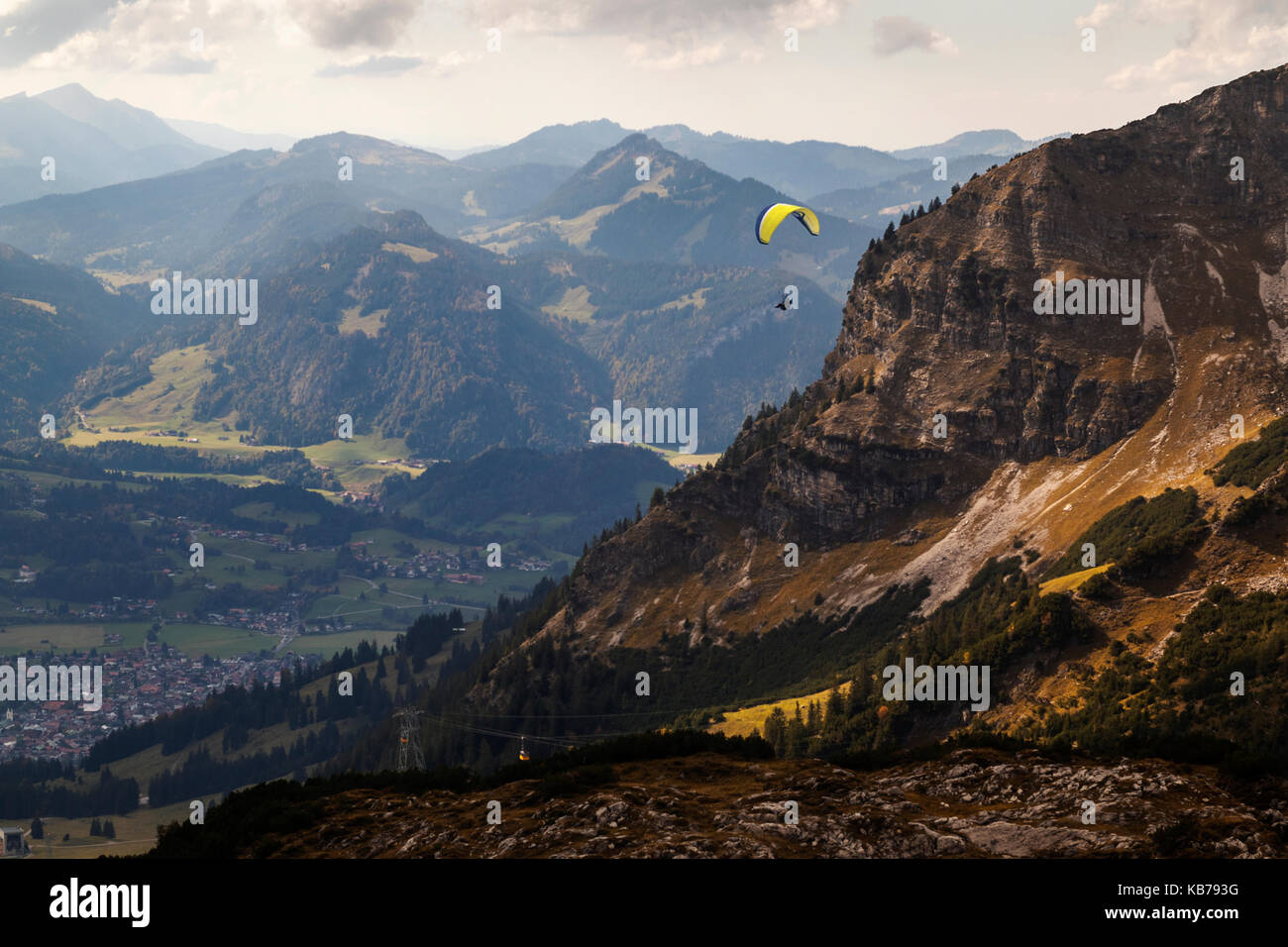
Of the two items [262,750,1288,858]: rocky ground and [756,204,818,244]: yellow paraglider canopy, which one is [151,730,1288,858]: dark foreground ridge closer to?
[262,750,1288,858]: rocky ground

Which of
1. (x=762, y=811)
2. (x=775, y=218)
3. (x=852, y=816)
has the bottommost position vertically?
(x=762, y=811)

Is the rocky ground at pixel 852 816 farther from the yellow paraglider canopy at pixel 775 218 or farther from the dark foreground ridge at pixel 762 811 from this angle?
the yellow paraglider canopy at pixel 775 218

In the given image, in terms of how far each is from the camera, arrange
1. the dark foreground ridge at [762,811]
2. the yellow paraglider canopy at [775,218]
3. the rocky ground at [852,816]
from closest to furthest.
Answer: the rocky ground at [852,816], the dark foreground ridge at [762,811], the yellow paraglider canopy at [775,218]

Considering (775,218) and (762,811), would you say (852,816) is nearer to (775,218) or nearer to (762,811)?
(762,811)

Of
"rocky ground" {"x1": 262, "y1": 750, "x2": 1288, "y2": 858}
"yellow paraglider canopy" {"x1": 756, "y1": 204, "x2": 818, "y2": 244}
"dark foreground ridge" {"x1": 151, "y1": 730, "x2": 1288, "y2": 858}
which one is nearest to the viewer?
"rocky ground" {"x1": 262, "y1": 750, "x2": 1288, "y2": 858}

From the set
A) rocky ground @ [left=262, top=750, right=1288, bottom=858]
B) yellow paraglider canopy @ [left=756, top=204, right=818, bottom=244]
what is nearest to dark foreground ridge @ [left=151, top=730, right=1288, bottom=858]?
rocky ground @ [left=262, top=750, right=1288, bottom=858]

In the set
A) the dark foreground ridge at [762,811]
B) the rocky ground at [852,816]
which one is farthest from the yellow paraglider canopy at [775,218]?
the rocky ground at [852,816]

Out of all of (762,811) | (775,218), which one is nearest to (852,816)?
(762,811)
